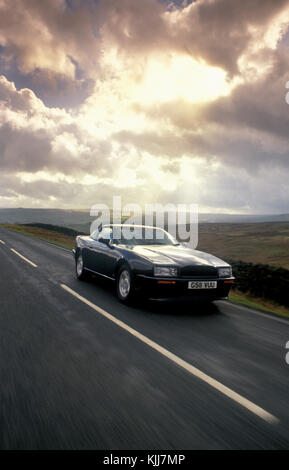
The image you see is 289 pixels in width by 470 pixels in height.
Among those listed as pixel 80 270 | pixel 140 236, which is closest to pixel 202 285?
pixel 140 236

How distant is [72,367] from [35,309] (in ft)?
9.33

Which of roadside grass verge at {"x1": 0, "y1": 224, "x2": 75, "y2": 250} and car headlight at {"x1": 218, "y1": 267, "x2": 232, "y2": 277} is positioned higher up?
car headlight at {"x1": 218, "y1": 267, "x2": 232, "y2": 277}

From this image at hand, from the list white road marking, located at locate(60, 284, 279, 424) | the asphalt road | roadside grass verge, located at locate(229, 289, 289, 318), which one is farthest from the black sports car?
roadside grass verge, located at locate(229, 289, 289, 318)

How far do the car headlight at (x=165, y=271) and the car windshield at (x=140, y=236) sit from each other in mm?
1687

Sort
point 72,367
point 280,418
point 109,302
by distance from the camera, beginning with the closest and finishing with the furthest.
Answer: point 280,418 → point 72,367 → point 109,302

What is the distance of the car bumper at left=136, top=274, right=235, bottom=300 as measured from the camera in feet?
20.0

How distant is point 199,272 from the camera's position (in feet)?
→ 20.6

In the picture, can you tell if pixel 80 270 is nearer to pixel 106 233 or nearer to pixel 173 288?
pixel 106 233

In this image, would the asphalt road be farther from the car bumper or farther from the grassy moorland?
the grassy moorland

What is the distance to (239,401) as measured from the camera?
2990 mm

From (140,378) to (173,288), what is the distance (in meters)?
2.80

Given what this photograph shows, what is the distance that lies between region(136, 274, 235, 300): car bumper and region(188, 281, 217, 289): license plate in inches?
2.3
